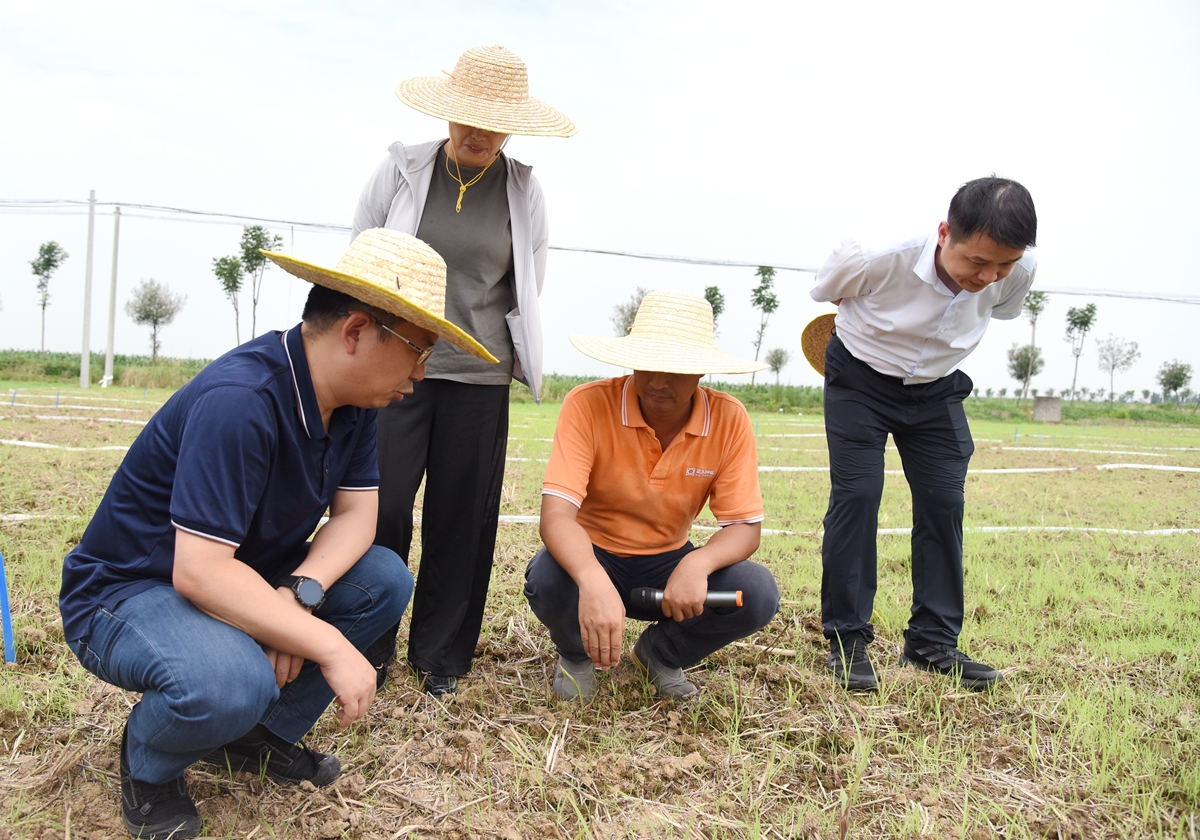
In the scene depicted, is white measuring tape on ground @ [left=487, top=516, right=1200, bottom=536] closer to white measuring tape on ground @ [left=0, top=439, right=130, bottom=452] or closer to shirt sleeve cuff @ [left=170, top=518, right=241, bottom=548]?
shirt sleeve cuff @ [left=170, top=518, right=241, bottom=548]

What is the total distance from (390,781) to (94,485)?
415cm

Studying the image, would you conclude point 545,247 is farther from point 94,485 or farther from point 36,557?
point 94,485

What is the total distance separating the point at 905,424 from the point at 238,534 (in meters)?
2.26

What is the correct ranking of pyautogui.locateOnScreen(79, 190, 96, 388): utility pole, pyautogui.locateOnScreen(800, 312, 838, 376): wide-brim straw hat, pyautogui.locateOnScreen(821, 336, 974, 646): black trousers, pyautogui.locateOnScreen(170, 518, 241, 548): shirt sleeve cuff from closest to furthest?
1. pyautogui.locateOnScreen(170, 518, 241, 548): shirt sleeve cuff
2. pyautogui.locateOnScreen(821, 336, 974, 646): black trousers
3. pyautogui.locateOnScreen(800, 312, 838, 376): wide-brim straw hat
4. pyautogui.locateOnScreen(79, 190, 96, 388): utility pole

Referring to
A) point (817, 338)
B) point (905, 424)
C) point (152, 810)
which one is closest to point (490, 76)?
point (817, 338)

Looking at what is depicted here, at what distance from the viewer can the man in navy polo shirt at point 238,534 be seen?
1.68 metres

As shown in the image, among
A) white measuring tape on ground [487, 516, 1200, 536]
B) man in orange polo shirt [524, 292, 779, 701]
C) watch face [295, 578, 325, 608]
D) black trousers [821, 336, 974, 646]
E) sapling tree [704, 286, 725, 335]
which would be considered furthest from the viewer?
sapling tree [704, 286, 725, 335]

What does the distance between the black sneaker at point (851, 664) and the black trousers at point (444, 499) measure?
121cm

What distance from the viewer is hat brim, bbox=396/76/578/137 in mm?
2590

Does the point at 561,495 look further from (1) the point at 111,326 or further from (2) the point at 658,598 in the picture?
(1) the point at 111,326

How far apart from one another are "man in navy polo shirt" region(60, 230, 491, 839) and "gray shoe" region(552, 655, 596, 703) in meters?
0.89

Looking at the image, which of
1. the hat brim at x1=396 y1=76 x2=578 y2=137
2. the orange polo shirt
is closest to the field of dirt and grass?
the orange polo shirt

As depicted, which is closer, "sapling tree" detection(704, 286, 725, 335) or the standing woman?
the standing woman

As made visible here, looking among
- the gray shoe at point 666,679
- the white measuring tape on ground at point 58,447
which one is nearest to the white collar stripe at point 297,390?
the gray shoe at point 666,679
